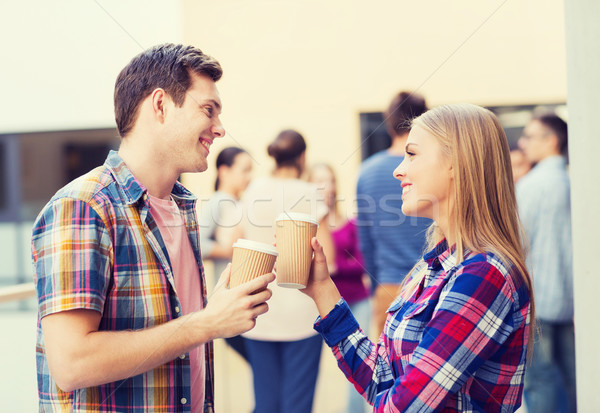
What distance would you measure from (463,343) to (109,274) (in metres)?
0.73

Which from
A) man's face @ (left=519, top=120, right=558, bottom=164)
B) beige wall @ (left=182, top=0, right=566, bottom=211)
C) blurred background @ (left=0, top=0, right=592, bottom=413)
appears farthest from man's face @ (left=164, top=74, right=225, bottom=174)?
beige wall @ (left=182, top=0, right=566, bottom=211)

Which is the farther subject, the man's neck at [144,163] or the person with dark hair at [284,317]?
the person with dark hair at [284,317]

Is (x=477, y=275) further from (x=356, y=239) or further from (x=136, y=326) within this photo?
(x=356, y=239)

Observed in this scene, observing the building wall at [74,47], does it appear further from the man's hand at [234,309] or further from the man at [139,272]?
the man's hand at [234,309]

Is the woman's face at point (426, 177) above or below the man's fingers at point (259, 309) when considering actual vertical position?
above

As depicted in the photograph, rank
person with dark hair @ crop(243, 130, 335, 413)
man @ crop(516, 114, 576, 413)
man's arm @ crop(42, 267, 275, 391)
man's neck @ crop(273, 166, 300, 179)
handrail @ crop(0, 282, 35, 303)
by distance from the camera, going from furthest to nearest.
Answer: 1. man @ crop(516, 114, 576, 413)
2. man's neck @ crop(273, 166, 300, 179)
3. person with dark hair @ crop(243, 130, 335, 413)
4. handrail @ crop(0, 282, 35, 303)
5. man's arm @ crop(42, 267, 275, 391)

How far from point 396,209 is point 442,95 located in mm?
3159

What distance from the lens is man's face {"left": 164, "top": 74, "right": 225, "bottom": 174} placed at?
4.61ft

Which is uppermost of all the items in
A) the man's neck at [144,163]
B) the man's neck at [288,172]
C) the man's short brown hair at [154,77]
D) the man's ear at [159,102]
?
the man's short brown hair at [154,77]

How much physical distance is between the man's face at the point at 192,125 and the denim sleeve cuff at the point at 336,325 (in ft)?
1.64

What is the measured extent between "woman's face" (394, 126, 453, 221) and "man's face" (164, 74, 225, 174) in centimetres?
50

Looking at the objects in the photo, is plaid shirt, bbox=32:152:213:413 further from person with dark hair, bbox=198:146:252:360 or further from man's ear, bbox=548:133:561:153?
man's ear, bbox=548:133:561:153

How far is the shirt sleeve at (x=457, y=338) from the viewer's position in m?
1.16

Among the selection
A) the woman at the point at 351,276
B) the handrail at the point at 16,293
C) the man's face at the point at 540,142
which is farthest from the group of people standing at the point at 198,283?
the man's face at the point at 540,142
